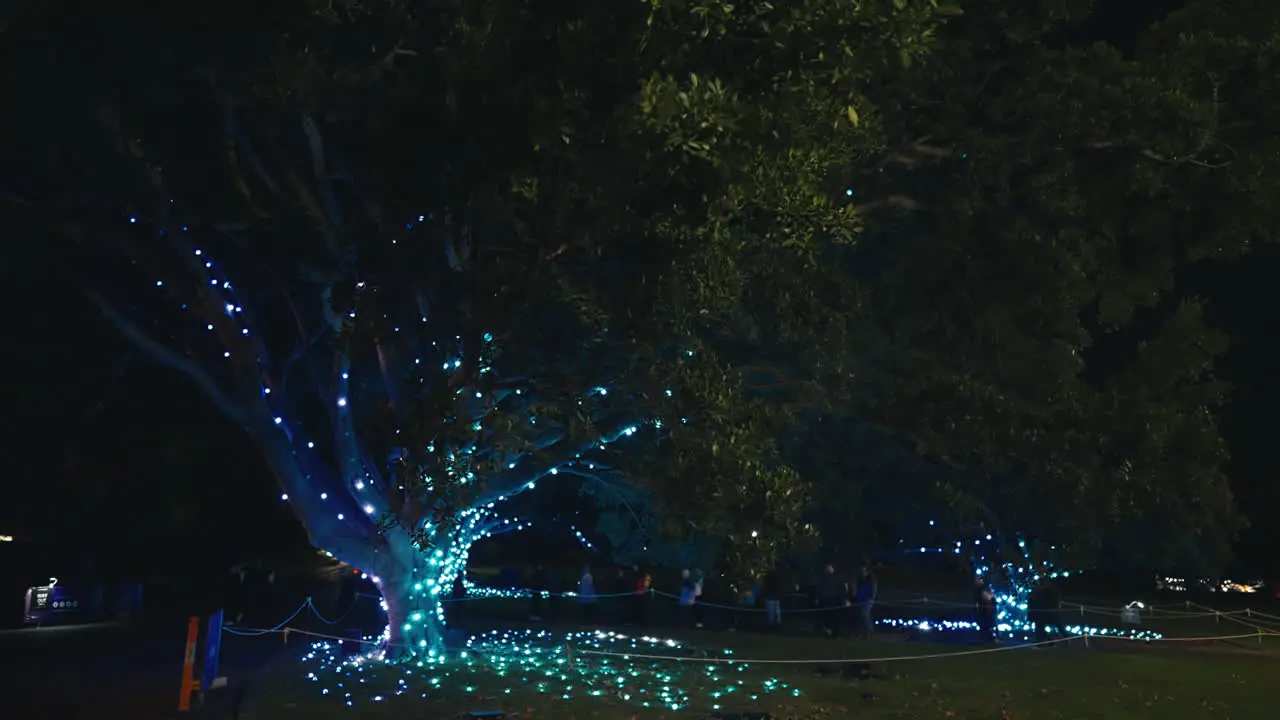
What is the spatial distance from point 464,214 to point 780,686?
23.4ft

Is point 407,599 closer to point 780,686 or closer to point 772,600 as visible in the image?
point 780,686

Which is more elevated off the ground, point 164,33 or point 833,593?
point 164,33

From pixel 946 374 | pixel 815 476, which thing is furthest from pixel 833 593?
pixel 946 374

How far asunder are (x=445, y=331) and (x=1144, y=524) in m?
20.7

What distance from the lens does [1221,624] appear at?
96.2 feet

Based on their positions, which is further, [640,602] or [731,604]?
[731,604]

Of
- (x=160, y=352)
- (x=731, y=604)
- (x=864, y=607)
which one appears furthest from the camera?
(x=731, y=604)

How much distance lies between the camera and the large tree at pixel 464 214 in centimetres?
998

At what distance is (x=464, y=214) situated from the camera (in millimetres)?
13250

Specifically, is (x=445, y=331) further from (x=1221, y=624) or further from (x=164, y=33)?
(x=1221, y=624)

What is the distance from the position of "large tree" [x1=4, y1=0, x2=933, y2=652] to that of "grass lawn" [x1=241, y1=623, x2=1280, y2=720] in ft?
6.17

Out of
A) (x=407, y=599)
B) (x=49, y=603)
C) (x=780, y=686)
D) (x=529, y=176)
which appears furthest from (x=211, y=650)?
(x=49, y=603)

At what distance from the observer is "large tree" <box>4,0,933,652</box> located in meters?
9.98

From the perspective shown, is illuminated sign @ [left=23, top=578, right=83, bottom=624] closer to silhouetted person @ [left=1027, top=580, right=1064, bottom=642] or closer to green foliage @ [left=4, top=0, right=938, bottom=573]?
green foliage @ [left=4, top=0, right=938, bottom=573]
